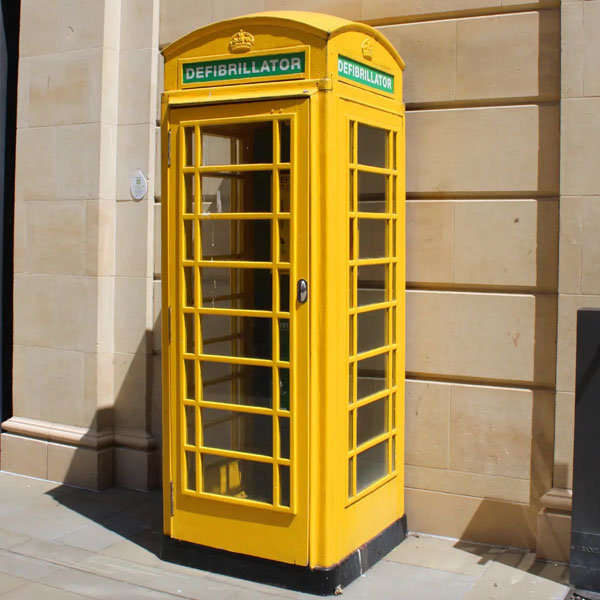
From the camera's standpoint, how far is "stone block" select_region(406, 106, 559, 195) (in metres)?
5.37

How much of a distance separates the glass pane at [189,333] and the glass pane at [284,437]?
2.32 feet

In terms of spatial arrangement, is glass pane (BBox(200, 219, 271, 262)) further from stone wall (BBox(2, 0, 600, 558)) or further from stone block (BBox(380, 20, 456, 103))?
stone block (BBox(380, 20, 456, 103))

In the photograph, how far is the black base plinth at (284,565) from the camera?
4.87 metres

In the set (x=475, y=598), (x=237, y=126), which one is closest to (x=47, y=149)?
(x=237, y=126)

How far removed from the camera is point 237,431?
5066mm

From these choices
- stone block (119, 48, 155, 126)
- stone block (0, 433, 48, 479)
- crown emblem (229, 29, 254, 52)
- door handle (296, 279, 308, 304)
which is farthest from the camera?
stone block (0, 433, 48, 479)

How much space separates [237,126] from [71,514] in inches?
119

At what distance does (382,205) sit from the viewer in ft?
17.5

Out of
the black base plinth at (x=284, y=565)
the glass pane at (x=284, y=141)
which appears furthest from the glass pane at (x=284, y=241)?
the black base plinth at (x=284, y=565)

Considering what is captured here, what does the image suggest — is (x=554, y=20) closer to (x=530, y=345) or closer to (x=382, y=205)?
(x=382, y=205)

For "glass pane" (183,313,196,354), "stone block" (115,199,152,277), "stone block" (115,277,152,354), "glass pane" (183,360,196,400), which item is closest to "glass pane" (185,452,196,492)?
"glass pane" (183,360,196,400)

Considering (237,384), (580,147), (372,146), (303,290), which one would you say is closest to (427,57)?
(372,146)

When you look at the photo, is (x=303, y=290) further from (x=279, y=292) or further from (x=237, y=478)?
(x=237, y=478)

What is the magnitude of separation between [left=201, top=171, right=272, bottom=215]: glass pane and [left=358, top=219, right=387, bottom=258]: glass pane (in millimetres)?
580
